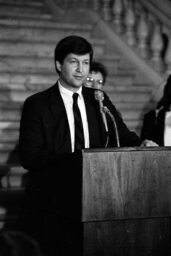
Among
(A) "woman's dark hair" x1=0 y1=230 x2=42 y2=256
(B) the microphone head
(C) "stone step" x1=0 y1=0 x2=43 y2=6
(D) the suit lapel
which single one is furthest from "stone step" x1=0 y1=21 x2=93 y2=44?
(A) "woman's dark hair" x1=0 y1=230 x2=42 y2=256

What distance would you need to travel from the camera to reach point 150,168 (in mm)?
3939

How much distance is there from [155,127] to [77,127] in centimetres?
217

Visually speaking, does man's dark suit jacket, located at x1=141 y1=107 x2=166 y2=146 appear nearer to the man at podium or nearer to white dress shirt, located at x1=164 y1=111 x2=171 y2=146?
white dress shirt, located at x1=164 y1=111 x2=171 y2=146

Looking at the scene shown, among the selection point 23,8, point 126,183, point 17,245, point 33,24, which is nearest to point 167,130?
point 126,183

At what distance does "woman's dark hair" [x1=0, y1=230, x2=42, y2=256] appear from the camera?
2.37 m

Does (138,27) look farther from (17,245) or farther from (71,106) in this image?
(17,245)

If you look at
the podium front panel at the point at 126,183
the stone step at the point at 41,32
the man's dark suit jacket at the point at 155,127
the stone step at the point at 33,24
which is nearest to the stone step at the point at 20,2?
the stone step at the point at 33,24

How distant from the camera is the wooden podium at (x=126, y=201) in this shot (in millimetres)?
3807

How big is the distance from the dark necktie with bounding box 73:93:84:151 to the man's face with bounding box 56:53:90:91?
88 millimetres

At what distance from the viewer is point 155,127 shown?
6.64 meters

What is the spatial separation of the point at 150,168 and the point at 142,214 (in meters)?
0.25

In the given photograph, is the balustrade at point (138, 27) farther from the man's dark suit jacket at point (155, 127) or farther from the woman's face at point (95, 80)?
the woman's face at point (95, 80)

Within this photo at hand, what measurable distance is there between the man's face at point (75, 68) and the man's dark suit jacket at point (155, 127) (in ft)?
6.92

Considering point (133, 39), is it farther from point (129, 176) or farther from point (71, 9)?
point (129, 176)
